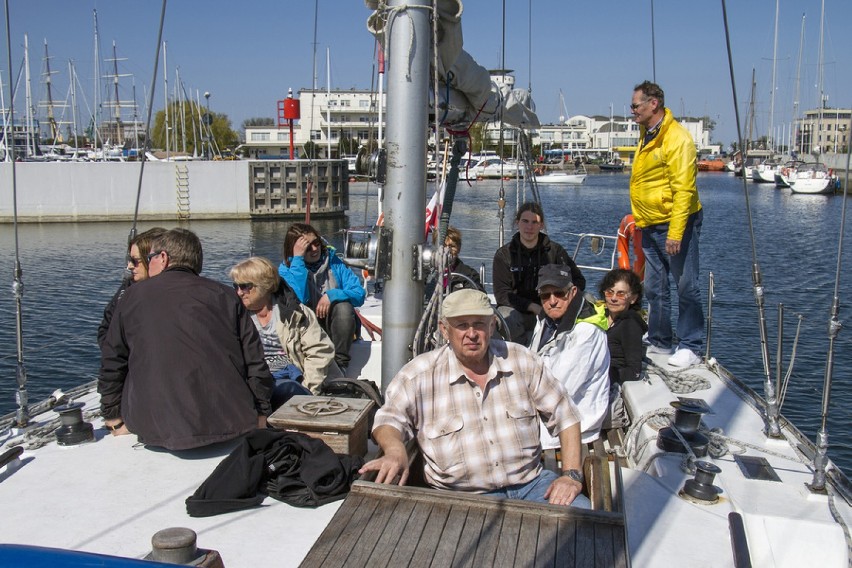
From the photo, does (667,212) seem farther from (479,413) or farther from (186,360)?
(186,360)

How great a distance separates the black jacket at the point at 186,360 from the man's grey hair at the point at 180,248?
0.06m

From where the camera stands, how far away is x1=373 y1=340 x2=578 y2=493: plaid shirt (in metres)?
3.16

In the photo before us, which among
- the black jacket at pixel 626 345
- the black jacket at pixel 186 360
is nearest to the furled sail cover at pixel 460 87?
the black jacket at pixel 186 360

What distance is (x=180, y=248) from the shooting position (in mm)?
3898

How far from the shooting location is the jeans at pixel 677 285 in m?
5.83

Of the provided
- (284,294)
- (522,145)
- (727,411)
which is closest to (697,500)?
(727,411)

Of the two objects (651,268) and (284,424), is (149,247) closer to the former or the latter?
(284,424)

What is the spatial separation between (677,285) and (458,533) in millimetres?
3859

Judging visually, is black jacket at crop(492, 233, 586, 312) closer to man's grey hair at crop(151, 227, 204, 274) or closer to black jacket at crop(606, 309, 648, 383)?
black jacket at crop(606, 309, 648, 383)

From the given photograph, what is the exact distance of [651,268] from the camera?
627 cm

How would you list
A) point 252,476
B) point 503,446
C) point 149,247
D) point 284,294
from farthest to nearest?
point 284,294 → point 149,247 → point 252,476 → point 503,446

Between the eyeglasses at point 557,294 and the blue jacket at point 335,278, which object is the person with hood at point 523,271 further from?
the eyeglasses at point 557,294

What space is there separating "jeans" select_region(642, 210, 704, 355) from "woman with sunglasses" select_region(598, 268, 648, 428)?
0.81m

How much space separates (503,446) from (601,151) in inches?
4528
